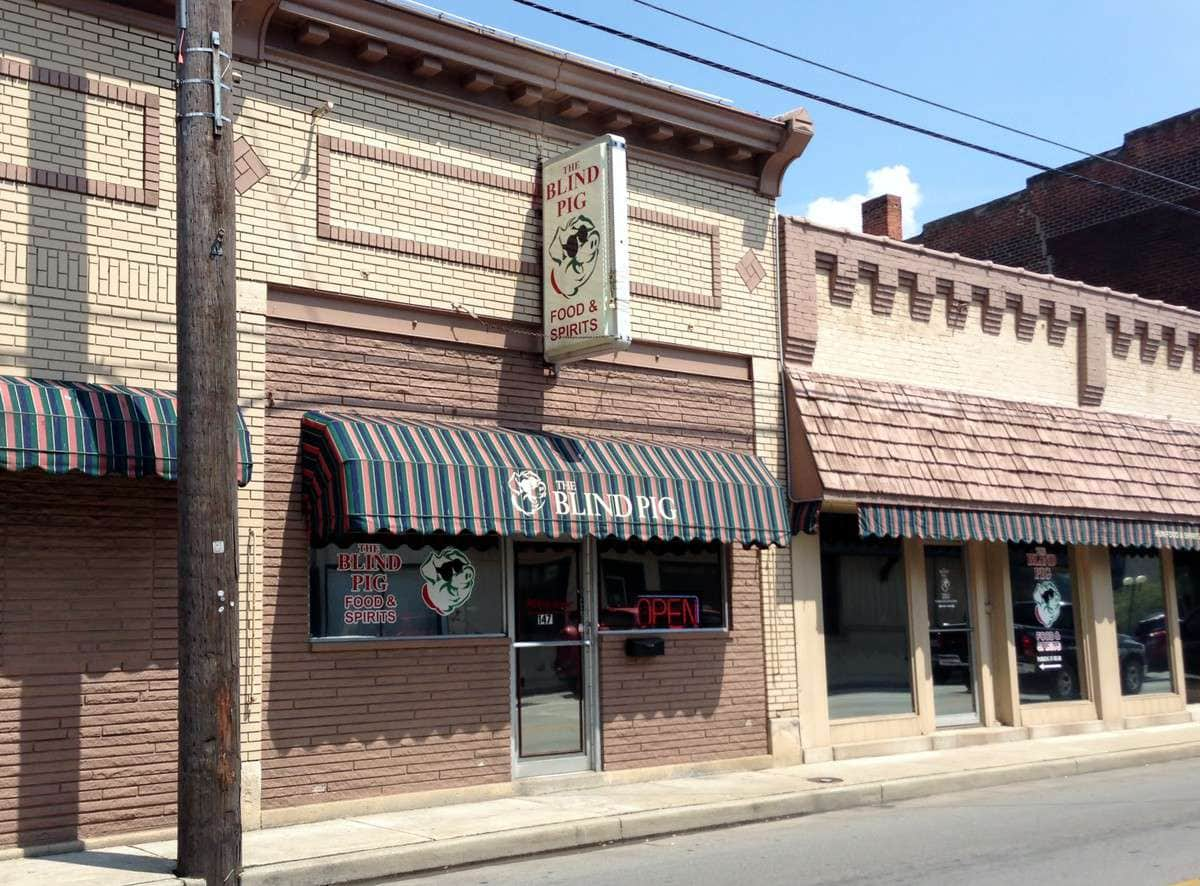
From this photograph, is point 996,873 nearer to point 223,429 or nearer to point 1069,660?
point 223,429

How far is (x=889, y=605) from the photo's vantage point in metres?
15.7

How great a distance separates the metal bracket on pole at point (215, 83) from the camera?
29.5 feet

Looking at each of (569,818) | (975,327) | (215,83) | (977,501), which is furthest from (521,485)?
(975,327)

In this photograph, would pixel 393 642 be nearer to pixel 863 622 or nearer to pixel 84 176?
pixel 84 176

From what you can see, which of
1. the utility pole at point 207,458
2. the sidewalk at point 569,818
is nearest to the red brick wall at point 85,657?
the sidewalk at point 569,818

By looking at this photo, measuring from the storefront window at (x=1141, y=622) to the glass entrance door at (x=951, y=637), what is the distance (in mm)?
3062

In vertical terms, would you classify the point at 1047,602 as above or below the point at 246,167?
below

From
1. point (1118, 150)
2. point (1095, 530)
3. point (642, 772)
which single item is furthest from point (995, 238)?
point (642, 772)

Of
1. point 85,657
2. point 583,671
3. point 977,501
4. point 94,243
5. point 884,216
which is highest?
point 884,216

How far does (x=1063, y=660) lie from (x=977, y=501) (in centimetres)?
341

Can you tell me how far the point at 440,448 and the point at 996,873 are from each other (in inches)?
217

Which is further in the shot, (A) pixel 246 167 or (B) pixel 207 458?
(A) pixel 246 167

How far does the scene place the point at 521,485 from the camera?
1162cm

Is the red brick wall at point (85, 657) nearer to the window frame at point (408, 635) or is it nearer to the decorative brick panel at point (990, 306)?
the window frame at point (408, 635)
